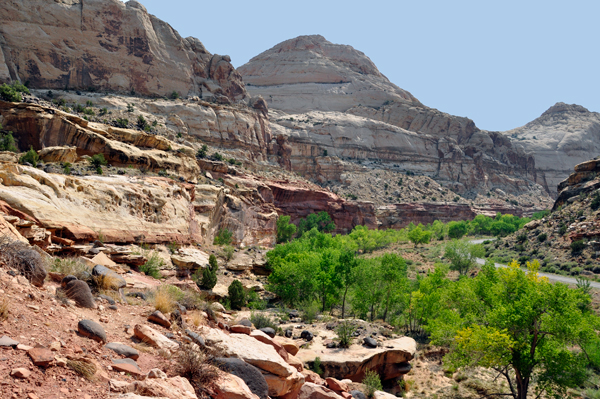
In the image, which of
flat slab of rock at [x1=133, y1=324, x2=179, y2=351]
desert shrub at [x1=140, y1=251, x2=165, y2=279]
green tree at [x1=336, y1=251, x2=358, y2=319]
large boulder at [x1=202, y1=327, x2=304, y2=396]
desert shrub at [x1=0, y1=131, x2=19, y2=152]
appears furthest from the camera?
desert shrub at [x1=0, y1=131, x2=19, y2=152]

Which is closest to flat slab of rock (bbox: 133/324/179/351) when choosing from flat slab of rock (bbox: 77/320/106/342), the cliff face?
flat slab of rock (bbox: 77/320/106/342)

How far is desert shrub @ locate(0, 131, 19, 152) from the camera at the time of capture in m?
27.1

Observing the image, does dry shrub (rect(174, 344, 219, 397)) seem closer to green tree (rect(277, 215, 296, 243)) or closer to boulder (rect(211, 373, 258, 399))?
boulder (rect(211, 373, 258, 399))

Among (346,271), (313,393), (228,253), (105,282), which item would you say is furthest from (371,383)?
(228,253)

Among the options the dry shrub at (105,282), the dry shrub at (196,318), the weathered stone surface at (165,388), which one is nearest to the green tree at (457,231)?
the dry shrub at (196,318)

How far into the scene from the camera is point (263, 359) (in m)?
8.12

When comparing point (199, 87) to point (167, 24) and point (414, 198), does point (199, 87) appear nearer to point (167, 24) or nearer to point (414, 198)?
point (167, 24)

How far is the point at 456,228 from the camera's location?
7306 centimetres

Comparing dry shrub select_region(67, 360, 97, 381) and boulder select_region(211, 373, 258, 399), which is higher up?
dry shrub select_region(67, 360, 97, 381)

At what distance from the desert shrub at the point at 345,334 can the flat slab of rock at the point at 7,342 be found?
12.5m

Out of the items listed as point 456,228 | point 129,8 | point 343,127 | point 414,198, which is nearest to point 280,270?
point 456,228

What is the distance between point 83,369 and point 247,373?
3216 millimetres

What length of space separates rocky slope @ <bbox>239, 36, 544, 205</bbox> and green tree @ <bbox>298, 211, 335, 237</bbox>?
21.2 m

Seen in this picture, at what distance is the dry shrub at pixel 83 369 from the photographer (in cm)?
488
